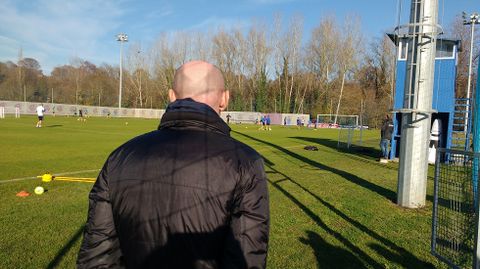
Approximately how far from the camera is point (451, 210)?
16.1 feet

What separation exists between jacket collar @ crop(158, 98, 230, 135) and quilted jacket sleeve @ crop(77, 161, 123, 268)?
461 mm

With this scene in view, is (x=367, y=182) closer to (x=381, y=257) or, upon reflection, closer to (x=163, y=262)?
(x=381, y=257)

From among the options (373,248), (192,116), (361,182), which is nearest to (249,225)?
(192,116)

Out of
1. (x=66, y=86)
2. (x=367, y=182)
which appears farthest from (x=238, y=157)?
(x=66, y=86)

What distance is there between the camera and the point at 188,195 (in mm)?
1819

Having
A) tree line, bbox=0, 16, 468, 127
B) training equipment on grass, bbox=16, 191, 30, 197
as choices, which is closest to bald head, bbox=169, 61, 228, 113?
training equipment on grass, bbox=16, 191, 30, 197

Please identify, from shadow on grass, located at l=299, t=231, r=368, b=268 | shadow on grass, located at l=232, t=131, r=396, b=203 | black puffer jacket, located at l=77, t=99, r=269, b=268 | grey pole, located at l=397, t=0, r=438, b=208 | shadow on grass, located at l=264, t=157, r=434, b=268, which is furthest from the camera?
shadow on grass, located at l=232, t=131, r=396, b=203

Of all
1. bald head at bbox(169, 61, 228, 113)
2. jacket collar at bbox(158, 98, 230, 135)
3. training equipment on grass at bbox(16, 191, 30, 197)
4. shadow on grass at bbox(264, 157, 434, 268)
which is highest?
bald head at bbox(169, 61, 228, 113)

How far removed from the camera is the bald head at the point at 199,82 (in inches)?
78.4

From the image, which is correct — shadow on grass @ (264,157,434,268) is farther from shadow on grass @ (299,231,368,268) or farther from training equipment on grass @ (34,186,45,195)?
training equipment on grass @ (34,186,45,195)

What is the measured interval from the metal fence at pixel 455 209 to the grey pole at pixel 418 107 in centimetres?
312

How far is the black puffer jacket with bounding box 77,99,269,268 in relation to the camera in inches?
71.8

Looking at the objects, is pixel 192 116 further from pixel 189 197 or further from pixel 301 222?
pixel 301 222

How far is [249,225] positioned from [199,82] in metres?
0.77
